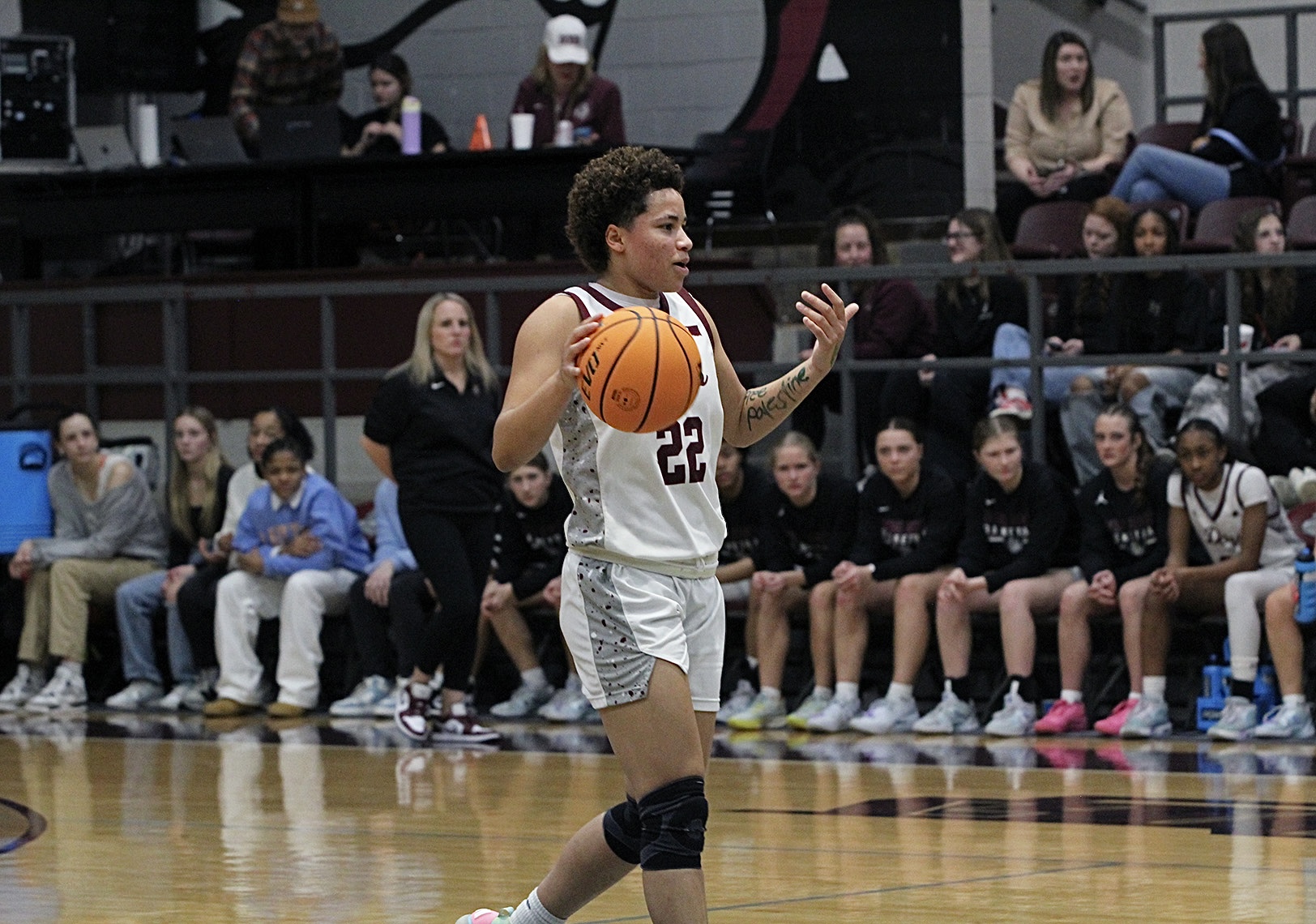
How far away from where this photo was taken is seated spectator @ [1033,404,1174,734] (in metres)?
8.28

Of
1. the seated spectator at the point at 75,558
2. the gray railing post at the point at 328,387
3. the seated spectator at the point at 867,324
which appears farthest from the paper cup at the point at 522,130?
the seated spectator at the point at 75,558

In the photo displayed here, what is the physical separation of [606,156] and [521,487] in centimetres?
537

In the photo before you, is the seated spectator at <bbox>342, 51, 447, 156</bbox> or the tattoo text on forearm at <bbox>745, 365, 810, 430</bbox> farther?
the seated spectator at <bbox>342, 51, 447, 156</bbox>

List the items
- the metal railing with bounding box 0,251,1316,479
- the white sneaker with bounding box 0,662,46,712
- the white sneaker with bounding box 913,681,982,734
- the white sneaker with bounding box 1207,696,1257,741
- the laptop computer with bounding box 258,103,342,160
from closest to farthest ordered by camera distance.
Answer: the white sneaker with bounding box 1207,696,1257,741
the white sneaker with bounding box 913,681,982,734
the metal railing with bounding box 0,251,1316,479
the white sneaker with bounding box 0,662,46,712
the laptop computer with bounding box 258,103,342,160

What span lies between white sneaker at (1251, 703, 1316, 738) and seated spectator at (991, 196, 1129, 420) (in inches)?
70.0

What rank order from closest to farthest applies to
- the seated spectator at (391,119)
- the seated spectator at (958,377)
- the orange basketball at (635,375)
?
1. the orange basketball at (635,375)
2. the seated spectator at (958,377)
3. the seated spectator at (391,119)

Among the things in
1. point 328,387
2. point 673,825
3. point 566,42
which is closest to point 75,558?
point 328,387

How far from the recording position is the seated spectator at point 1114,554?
8.28 m

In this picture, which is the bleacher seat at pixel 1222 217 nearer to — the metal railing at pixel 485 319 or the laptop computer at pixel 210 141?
the metal railing at pixel 485 319

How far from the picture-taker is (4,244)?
40.7 feet

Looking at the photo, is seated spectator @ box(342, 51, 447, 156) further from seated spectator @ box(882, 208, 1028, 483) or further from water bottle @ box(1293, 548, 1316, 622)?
water bottle @ box(1293, 548, 1316, 622)

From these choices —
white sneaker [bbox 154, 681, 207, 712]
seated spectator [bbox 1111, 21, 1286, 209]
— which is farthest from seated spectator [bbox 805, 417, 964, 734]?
white sneaker [bbox 154, 681, 207, 712]

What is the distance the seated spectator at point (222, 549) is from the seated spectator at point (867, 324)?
2413 mm

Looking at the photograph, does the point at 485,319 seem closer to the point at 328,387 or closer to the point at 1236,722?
the point at 328,387
